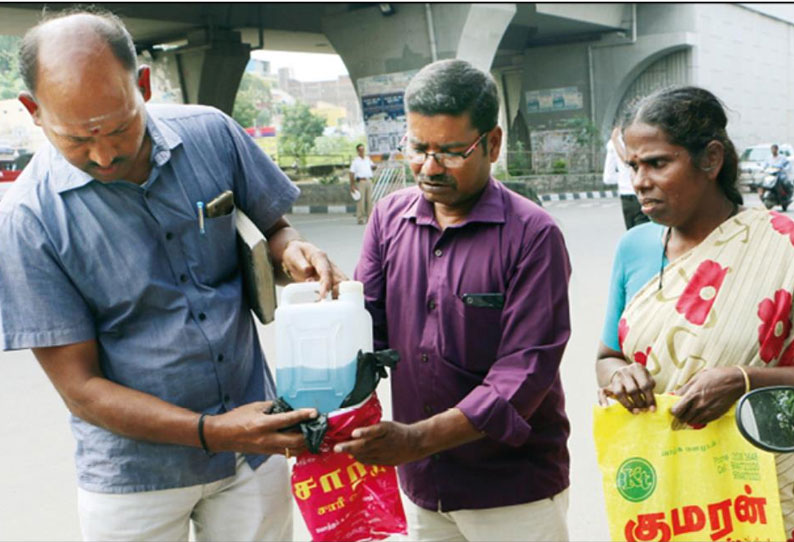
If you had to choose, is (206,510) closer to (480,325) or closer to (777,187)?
(480,325)

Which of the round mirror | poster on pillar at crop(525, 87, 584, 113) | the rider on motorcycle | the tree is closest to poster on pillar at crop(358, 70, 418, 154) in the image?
the rider on motorcycle

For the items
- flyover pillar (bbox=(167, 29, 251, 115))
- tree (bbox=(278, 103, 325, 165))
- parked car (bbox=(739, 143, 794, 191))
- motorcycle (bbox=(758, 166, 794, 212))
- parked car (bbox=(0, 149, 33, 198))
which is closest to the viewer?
parked car (bbox=(0, 149, 33, 198))

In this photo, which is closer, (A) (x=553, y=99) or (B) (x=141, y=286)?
(B) (x=141, y=286)

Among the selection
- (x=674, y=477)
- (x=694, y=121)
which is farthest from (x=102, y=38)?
(x=674, y=477)

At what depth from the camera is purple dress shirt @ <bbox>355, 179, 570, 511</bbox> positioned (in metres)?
1.86

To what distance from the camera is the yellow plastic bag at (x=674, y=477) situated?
5.98 feet

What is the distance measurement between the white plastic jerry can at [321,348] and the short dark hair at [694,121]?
79cm

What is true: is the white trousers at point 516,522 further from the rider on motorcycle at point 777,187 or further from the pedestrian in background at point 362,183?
the rider on motorcycle at point 777,187

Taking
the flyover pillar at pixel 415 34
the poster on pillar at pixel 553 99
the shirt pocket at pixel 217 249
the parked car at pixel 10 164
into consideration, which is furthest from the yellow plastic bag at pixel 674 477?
the poster on pillar at pixel 553 99

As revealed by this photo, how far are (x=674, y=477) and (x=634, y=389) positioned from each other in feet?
0.70

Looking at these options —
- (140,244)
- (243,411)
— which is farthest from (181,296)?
(243,411)

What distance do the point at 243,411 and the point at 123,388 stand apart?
28 centimetres

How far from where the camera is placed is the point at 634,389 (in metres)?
1.85

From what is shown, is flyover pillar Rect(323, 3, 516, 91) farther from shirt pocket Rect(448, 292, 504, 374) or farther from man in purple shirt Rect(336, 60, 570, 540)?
shirt pocket Rect(448, 292, 504, 374)
